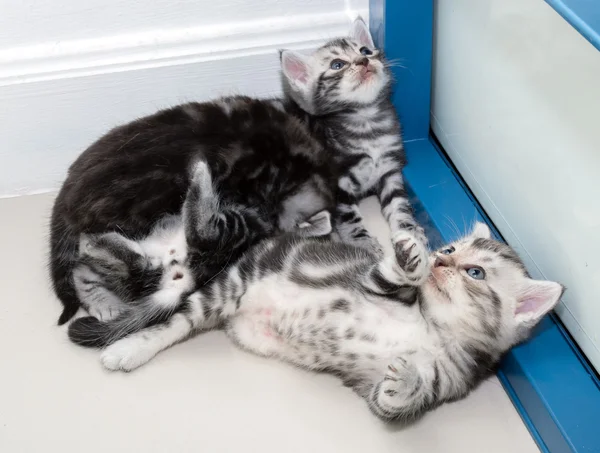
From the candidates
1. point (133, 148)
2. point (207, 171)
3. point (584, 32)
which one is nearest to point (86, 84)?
point (133, 148)

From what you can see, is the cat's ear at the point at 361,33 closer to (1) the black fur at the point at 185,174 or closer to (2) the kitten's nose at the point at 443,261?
(1) the black fur at the point at 185,174

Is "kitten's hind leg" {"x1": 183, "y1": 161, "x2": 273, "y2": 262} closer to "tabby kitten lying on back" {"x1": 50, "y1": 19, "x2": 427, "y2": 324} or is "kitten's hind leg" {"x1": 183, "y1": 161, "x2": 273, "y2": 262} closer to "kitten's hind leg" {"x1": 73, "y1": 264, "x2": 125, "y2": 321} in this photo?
"tabby kitten lying on back" {"x1": 50, "y1": 19, "x2": 427, "y2": 324}

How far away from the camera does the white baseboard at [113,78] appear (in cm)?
203

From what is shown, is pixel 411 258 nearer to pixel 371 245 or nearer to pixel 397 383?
pixel 397 383

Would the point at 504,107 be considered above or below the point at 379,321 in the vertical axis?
above

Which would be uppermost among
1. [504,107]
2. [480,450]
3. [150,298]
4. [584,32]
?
[584,32]

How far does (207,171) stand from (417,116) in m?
0.78

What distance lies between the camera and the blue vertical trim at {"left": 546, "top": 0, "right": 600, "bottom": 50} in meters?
1.07

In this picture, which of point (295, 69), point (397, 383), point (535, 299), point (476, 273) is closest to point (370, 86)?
point (295, 69)

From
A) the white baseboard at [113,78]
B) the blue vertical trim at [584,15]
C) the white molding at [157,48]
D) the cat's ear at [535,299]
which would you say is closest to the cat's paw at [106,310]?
the white baseboard at [113,78]

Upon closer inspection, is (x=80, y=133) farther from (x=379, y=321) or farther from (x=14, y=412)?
(x=379, y=321)

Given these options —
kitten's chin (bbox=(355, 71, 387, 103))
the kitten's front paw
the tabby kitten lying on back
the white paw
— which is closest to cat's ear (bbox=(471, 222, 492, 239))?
the tabby kitten lying on back

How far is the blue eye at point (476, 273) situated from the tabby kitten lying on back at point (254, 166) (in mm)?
136

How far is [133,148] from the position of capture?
1.78 metres
